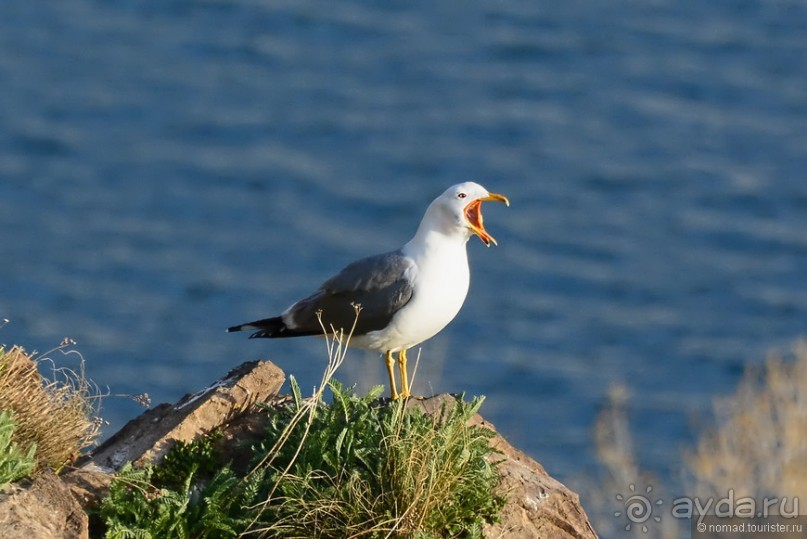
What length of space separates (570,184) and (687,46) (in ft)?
12.7

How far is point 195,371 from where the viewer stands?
59.1 ft

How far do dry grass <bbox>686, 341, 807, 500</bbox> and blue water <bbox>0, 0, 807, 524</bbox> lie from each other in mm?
4054

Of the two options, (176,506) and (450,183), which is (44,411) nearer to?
(176,506)

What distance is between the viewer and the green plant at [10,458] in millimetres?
6426

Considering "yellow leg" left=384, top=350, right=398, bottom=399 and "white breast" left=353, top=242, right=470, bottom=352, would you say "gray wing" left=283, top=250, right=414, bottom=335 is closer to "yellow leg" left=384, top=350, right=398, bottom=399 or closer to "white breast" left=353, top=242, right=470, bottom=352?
"white breast" left=353, top=242, right=470, bottom=352

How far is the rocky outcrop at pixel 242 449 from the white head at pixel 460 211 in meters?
0.96

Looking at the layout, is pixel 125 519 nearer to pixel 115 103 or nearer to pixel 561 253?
pixel 561 253

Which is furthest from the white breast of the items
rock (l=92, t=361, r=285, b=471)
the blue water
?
the blue water

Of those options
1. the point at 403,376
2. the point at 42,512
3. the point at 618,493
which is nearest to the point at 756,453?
the point at 618,493

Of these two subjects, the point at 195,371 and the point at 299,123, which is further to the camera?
the point at 299,123

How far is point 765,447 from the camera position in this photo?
462 inches

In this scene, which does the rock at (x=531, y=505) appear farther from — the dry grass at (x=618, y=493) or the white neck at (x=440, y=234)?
the dry grass at (x=618, y=493)

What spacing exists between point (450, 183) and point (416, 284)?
1225 cm

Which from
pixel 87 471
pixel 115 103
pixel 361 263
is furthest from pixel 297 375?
pixel 87 471
